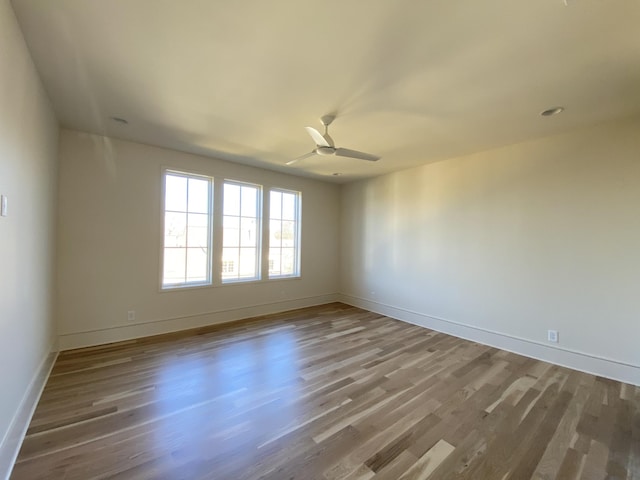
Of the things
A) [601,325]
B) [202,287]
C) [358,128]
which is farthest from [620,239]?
[202,287]

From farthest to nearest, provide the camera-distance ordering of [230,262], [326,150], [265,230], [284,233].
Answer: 1. [284,233]
2. [265,230]
3. [230,262]
4. [326,150]

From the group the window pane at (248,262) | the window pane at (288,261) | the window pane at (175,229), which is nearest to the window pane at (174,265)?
the window pane at (175,229)

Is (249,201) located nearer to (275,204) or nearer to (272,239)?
(275,204)

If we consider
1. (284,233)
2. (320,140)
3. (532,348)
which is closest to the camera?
(320,140)

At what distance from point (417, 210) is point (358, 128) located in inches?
84.1

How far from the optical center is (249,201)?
5016mm

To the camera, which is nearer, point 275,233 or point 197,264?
point 197,264

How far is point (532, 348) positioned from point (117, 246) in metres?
5.45

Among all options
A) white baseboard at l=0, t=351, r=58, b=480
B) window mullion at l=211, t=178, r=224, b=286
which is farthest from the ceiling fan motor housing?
white baseboard at l=0, t=351, r=58, b=480

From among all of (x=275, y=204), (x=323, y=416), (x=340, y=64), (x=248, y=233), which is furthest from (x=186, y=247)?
(x=340, y=64)

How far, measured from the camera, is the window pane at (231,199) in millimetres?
4707

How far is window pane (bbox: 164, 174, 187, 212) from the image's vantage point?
4141 mm

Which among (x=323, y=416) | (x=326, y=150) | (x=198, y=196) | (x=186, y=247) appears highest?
(x=326, y=150)

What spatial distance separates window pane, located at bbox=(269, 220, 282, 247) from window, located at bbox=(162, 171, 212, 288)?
1.16 m
